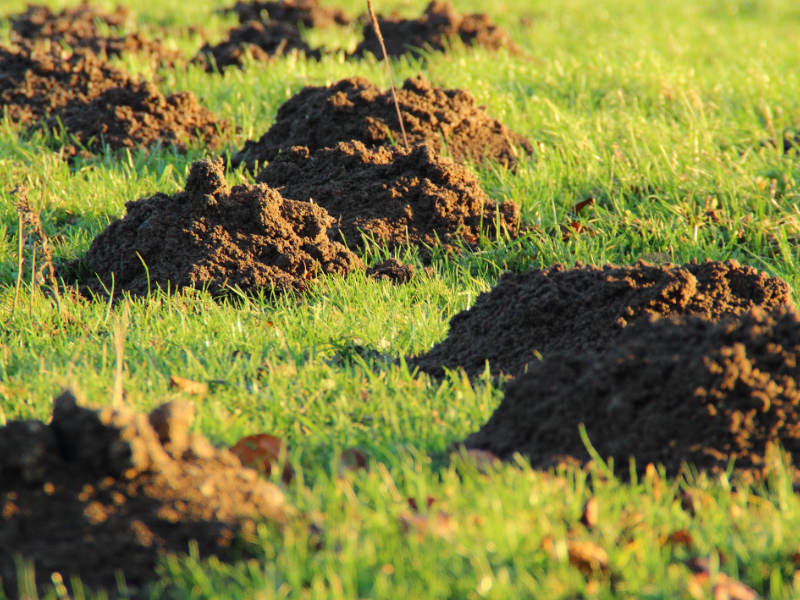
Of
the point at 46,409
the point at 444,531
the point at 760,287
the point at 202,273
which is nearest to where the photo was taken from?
the point at 444,531

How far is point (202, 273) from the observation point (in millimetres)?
4719

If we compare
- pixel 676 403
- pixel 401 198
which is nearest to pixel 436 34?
pixel 401 198

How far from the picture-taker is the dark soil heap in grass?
8.93 feet

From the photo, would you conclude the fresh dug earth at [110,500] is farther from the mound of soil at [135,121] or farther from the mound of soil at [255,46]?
the mound of soil at [255,46]

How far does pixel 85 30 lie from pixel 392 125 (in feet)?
17.8

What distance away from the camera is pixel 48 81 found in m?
7.60

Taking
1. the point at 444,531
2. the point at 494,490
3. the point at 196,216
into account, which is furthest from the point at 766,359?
the point at 196,216

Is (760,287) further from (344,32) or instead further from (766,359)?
(344,32)

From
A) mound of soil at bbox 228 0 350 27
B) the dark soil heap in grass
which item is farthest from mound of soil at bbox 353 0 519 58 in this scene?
the dark soil heap in grass

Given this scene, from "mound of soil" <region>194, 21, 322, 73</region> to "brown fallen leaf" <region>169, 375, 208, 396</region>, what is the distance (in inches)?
230

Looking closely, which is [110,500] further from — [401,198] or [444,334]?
[401,198]

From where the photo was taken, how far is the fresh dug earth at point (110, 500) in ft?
7.19

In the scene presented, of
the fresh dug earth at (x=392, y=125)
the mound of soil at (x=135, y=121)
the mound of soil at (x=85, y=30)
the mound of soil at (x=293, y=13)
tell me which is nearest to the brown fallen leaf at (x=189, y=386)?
the fresh dug earth at (x=392, y=125)

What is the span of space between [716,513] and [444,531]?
2.69 feet
